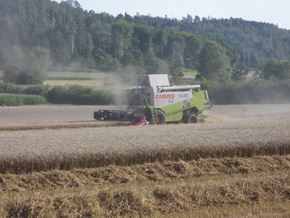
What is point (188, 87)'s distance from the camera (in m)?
20.7

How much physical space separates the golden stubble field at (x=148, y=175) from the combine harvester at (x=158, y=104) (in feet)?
20.6

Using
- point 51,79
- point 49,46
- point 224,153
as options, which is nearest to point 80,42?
point 49,46

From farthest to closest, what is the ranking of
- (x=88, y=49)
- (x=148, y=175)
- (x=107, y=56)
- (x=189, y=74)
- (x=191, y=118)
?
(x=189, y=74)
(x=88, y=49)
(x=107, y=56)
(x=191, y=118)
(x=148, y=175)

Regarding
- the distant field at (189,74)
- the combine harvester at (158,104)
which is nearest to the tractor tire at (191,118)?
the combine harvester at (158,104)

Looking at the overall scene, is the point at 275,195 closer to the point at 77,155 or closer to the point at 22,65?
the point at 77,155

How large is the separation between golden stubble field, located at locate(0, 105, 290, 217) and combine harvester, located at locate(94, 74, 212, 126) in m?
6.29

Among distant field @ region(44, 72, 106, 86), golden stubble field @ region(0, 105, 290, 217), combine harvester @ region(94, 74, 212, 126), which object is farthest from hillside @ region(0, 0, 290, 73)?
golden stubble field @ region(0, 105, 290, 217)

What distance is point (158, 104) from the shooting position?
19562mm

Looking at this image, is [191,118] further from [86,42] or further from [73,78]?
[86,42]

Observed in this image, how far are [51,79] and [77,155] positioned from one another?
5046 cm

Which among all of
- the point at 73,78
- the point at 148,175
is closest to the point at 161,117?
the point at 148,175

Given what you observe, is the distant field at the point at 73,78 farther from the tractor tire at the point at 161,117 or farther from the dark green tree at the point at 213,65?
the tractor tire at the point at 161,117

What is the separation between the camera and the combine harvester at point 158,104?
1952 centimetres

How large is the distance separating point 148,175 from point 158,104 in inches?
403
